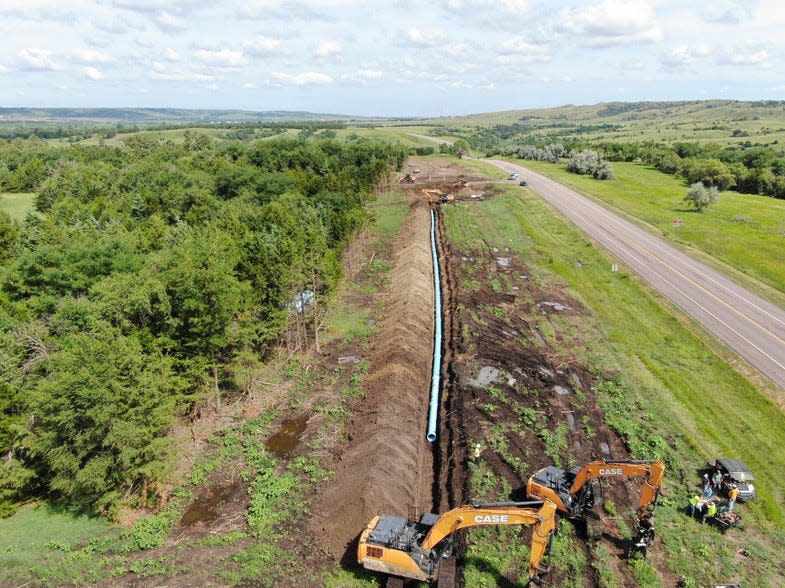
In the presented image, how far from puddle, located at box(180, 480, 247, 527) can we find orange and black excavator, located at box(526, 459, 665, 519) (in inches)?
507

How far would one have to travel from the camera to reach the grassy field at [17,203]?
77.6 metres

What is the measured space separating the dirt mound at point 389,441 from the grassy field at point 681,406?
10476 millimetres

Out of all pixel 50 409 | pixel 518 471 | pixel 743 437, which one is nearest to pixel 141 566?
pixel 50 409

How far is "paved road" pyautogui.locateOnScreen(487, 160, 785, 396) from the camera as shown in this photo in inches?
1398

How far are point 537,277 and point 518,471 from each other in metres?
29.6

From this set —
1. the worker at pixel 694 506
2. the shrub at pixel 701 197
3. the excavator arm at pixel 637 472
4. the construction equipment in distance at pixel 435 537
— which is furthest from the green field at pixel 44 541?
the shrub at pixel 701 197

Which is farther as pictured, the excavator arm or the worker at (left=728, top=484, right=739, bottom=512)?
the worker at (left=728, top=484, right=739, bottom=512)

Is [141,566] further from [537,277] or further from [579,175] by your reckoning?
[579,175]

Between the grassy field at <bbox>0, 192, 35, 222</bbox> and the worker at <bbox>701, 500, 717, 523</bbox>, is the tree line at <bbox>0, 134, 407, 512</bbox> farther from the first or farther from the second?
the grassy field at <bbox>0, 192, 35, 222</bbox>

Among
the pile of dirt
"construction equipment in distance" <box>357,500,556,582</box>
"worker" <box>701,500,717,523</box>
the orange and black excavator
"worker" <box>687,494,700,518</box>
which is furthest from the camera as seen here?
the pile of dirt

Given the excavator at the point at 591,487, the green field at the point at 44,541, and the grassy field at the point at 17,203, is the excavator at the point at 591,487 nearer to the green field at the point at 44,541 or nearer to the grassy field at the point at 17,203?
the green field at the point at 44,541

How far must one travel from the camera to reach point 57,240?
47.1 m

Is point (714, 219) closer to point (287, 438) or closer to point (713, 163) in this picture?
point (713, 163)

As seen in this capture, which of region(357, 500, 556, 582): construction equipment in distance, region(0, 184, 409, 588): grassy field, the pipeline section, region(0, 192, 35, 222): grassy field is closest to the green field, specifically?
region(0, 184, 409, 588): grassy field
